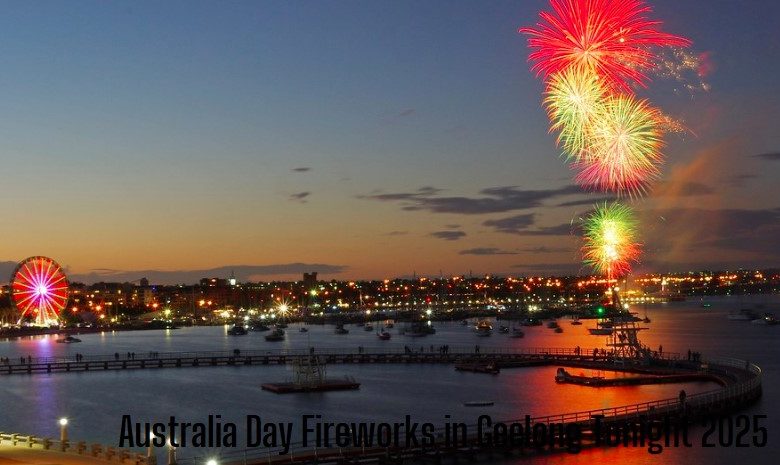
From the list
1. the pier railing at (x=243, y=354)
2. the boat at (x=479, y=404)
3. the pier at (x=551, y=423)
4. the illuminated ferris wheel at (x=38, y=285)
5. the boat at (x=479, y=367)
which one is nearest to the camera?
the pier at (x=551, y=423)

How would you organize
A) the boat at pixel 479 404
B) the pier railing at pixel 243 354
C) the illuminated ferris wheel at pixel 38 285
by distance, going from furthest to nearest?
the illuminated ferris wheel at pixel 38 285, the pier railing at pixel 243 354, the boat at pixel 479 404

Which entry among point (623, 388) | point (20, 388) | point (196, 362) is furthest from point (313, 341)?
point (623, 388)

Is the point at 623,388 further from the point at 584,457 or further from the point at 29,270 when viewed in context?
the point at 29,270

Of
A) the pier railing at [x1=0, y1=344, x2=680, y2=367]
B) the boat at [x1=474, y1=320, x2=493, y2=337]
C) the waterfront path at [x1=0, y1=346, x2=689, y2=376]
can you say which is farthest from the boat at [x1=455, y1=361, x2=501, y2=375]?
the boat at [x1=474, y1=320, x2=493, y2=337]

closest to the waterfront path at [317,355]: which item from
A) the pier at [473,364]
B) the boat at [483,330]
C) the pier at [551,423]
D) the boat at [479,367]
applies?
the pier at [473,364]

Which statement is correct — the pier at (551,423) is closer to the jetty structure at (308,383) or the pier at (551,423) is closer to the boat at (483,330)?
the jetty structure at (308,383)

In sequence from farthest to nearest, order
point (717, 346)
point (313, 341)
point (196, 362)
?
point (313, 341) < point (717, 346) < point (196, 362)

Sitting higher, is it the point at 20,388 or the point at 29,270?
the point at 29,270

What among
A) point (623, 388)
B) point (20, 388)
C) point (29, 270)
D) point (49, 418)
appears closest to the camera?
point (49, 418)
